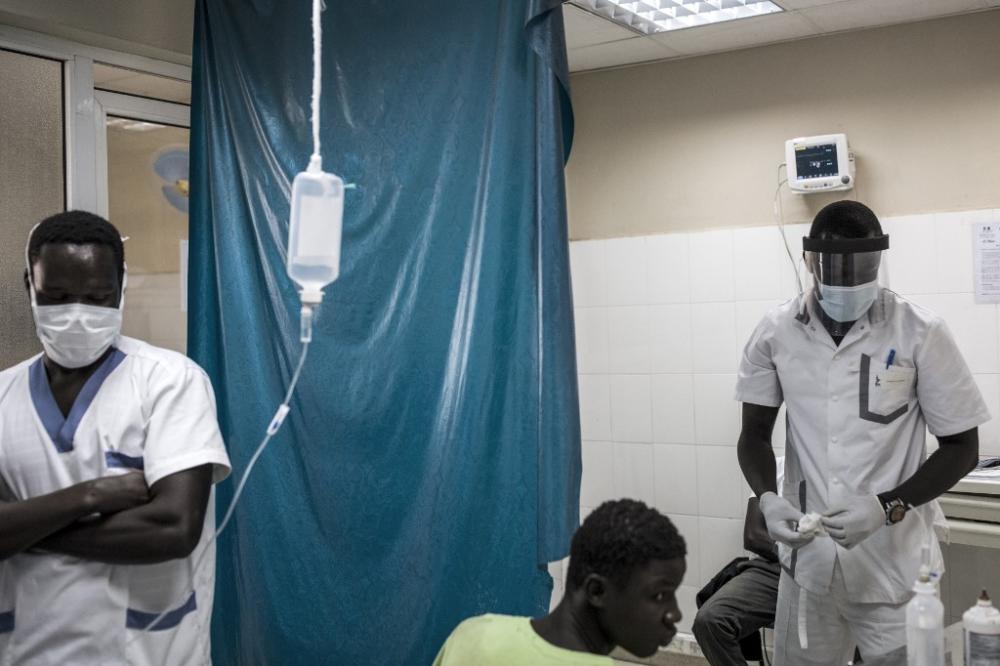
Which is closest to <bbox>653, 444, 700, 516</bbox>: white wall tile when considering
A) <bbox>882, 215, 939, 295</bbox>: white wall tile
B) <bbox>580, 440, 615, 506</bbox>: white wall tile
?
<bbox>580, 440, 615, 506</bbox>: white wall tile

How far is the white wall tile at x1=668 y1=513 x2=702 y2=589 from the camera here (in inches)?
163

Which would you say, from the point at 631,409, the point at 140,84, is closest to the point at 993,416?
the point at 631,409

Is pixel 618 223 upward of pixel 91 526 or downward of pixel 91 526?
upward

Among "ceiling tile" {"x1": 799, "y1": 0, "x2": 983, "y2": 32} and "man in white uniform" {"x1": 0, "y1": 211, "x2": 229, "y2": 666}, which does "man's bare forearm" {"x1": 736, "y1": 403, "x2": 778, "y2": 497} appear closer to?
"man in white uniform" {"x1": 0, "y1": 211, "x2": 229, "y2": 666}

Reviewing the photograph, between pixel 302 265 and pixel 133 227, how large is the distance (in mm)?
1682

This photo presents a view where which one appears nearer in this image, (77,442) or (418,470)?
(77,442)

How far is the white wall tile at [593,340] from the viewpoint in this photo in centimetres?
434

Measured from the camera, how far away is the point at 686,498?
13.6ft

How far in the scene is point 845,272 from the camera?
89.3 inches

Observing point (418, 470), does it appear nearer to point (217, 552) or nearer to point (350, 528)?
point (350, 528)

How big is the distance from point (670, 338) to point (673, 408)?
28 centimetres

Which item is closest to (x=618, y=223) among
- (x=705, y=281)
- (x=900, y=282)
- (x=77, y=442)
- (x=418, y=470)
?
(x=705, y=281)

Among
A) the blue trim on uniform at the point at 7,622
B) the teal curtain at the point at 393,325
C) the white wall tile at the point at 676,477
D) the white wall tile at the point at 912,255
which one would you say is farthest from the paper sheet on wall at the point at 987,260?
the blue trim on uniform at the point at 7,622

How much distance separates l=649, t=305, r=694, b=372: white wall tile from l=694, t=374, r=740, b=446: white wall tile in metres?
0.10
